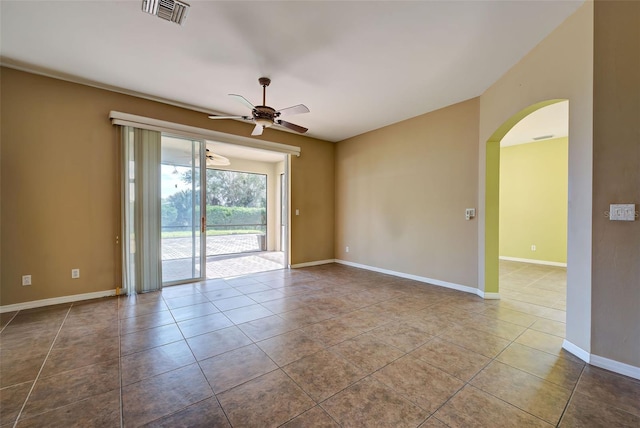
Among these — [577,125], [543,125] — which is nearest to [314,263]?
[577,125]

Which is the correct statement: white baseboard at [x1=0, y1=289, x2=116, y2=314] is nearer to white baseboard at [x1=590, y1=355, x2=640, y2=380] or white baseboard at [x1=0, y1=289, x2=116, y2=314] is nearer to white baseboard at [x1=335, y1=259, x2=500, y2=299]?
white baseboard at [x1=335, y1=259, x2=500, y2=299]

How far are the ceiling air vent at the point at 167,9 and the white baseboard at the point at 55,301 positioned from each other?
3698 mm

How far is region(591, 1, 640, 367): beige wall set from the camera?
1.94m

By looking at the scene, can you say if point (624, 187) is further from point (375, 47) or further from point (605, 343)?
point (375, 47)

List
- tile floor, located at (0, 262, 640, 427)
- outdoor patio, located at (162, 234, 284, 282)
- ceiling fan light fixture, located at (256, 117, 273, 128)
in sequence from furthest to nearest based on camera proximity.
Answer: outdoor patio, located at (162, 234, 284, 282)
ceiling fan light fixture, located at (256, 117, 273, 128)
tile floor, located at (0, 262, 640, 427)

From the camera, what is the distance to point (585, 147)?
2.17 meters

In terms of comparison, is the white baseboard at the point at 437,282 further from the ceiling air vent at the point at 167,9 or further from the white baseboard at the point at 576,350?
the ceiling air vent at the point at 167,9

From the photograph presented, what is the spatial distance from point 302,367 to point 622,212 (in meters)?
2.81

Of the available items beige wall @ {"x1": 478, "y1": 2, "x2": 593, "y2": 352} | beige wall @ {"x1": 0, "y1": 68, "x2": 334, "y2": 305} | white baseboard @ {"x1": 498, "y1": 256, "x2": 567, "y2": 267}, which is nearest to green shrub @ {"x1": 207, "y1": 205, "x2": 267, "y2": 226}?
beige wall @ {"x1": 0, "y1": 68, "x2": 334, "y2": 305}

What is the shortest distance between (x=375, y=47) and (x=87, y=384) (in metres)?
3.91

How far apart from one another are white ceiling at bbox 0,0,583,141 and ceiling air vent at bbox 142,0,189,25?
8cm

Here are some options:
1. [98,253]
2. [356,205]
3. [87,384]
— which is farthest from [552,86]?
[98,253]

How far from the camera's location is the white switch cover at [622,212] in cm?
195

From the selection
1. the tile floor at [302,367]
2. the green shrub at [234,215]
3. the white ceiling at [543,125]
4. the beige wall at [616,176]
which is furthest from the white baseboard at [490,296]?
the green shrub at [234,215]
